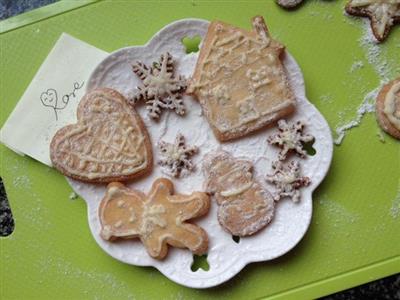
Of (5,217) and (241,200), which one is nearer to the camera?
(241,200)

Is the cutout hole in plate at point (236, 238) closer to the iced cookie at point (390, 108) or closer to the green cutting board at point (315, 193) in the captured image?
the green cutting board at point (315, 193)

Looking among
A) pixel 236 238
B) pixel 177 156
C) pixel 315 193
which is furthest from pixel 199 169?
pixel 315 193

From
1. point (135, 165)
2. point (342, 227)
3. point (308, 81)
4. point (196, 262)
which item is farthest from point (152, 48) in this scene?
point (342, 227)

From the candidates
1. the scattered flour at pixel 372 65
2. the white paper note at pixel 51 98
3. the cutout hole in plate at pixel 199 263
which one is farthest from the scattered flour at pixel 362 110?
the white paper note at pixel 51 98

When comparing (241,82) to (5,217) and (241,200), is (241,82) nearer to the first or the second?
(241,200)

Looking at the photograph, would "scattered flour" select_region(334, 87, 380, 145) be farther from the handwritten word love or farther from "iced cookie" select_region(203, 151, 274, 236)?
the handwritten word love

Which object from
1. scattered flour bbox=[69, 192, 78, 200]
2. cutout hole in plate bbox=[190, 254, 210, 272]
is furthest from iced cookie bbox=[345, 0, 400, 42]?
scattered flour bbox=[69, 192, 78, 200]
